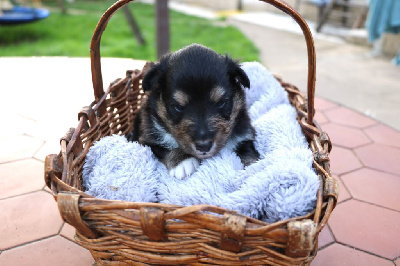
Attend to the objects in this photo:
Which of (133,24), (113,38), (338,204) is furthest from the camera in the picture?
(113,38)

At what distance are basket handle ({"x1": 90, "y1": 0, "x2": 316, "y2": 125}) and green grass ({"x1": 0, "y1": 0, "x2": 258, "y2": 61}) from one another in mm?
3949

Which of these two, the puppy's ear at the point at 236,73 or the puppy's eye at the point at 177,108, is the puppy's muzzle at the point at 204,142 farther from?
the puppy's ear at the point at 236,73

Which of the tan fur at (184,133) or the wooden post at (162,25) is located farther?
the wooden post at (162,25)

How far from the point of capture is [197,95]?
1713 mm


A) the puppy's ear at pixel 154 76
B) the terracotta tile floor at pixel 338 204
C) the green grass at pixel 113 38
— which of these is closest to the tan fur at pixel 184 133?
the puppy's ear at pixel 154 76

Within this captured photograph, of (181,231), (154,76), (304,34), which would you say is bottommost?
(181,231)

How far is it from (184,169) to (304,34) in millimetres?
861

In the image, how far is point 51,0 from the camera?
16.5m

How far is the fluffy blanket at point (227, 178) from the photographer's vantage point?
144cm

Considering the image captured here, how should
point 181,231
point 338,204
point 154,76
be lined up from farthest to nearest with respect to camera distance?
1. point 338,204
2. point 154,76
3. point 181,231

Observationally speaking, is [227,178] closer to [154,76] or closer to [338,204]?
[154,76]

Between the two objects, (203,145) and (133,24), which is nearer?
(203,145)

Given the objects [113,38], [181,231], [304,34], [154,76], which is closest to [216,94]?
[154,76]

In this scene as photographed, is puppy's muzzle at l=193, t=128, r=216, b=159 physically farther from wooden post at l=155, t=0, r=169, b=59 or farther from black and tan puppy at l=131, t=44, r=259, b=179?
wooden post at l=155, t=0, r=169, b=59
